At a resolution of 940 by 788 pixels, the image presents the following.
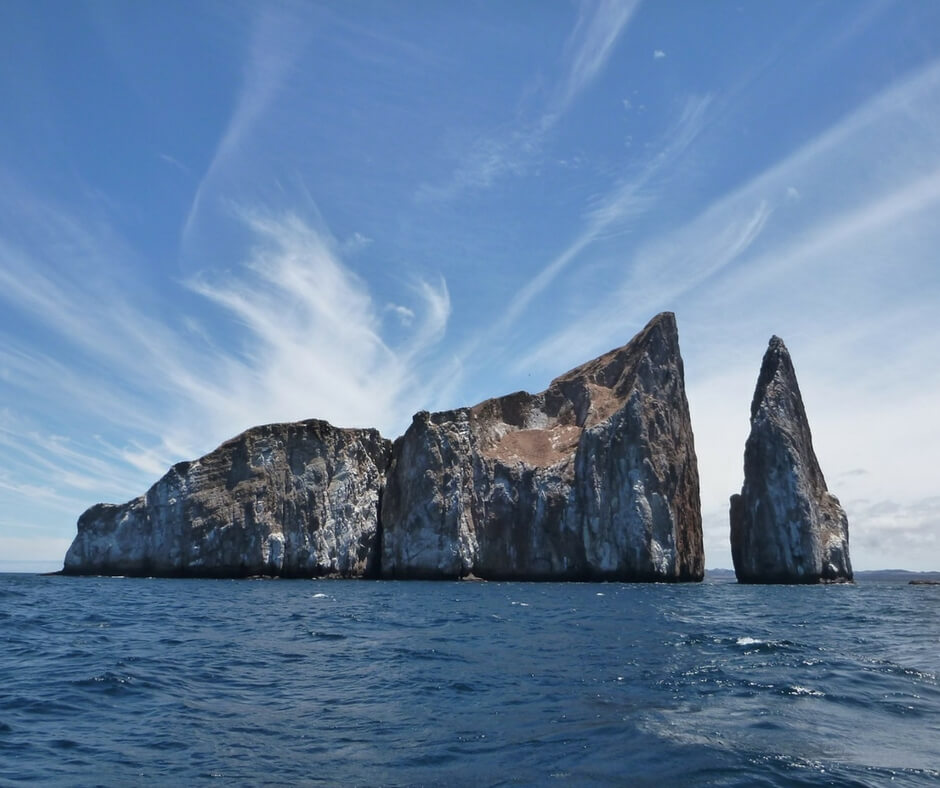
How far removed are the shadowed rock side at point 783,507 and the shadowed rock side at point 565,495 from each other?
20.2 feet

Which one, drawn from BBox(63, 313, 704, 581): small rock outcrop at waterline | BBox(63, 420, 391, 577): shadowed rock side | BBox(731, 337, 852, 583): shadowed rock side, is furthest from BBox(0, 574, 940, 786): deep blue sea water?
BBox(731, 337, 852, 583): shadowed rock side

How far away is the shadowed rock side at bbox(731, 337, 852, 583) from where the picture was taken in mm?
75125

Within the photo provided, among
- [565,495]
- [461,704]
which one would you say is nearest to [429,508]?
[565,495]

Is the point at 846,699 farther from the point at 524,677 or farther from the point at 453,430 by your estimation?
the point at 453,430

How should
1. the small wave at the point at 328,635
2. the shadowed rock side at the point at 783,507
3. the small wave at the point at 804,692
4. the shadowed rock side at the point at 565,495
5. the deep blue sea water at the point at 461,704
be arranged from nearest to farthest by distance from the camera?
the deep blue sea water at the point at 461,704, the small wave at the point at 804,692, the small wave at the point at 328,635, the shadowed rock side at the point at 565,495, the shadowed rock side at the point at 783,507

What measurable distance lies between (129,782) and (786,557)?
251 feet

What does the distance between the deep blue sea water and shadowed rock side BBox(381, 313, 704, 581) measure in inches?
1876

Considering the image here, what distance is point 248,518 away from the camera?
245ft

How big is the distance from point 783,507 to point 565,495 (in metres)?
22.9

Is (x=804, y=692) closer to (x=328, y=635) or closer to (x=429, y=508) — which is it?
(x=328, y=635)

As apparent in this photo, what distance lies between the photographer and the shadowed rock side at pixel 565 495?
7456 cm

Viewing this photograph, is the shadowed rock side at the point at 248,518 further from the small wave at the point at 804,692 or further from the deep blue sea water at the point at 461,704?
the small wave at the point at 804,692

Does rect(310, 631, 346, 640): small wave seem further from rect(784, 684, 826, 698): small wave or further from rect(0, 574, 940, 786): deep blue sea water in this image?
Result: rect(784, 684, 826, 698): small wave

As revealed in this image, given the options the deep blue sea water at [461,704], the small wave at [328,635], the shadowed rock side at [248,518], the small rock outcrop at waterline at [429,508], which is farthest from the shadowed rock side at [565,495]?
the small wave at [328,635]
